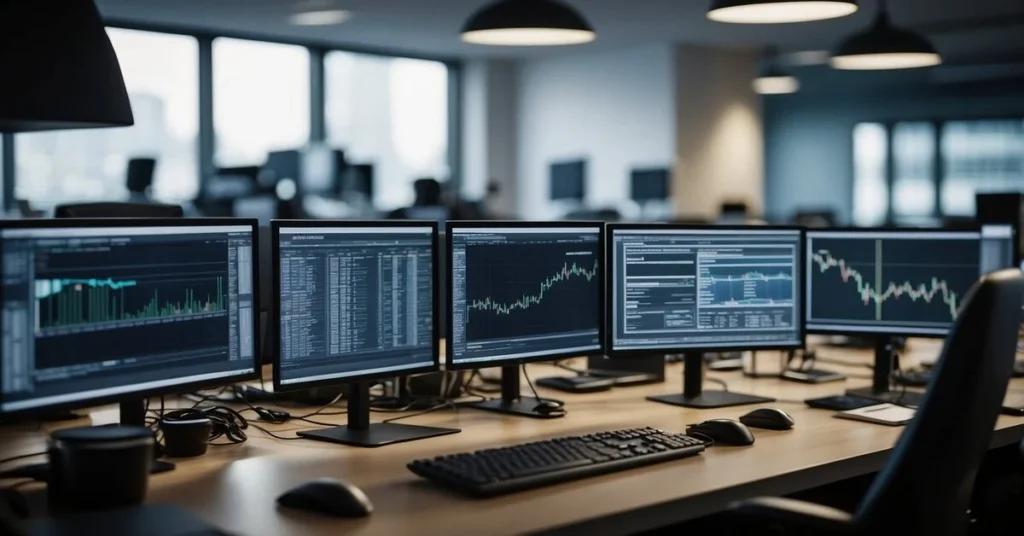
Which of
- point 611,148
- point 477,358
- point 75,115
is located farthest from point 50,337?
point 611,148

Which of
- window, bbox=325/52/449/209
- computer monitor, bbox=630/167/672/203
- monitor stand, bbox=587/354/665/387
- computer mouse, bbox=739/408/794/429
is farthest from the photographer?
window, bbox=325/52/449/209

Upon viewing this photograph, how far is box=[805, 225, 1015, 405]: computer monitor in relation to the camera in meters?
3.02

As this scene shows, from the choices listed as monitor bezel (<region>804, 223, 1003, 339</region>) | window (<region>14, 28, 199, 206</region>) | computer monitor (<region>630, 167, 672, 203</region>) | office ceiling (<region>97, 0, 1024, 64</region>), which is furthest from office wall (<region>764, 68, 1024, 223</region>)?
monitor bezel (<region>804, 223, 1003, 339</region>)

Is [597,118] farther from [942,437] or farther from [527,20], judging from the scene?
[942,437]

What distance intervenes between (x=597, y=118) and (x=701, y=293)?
28.5 feet

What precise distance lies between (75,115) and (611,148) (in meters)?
9.15

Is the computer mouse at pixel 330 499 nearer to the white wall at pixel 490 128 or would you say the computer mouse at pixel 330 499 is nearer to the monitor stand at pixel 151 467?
the monitor stand at pixel 151 467

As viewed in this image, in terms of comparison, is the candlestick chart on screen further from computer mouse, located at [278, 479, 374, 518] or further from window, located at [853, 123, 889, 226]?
window, located at [853, 123, 889, 226]

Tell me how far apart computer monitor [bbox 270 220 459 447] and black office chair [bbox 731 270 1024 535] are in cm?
89

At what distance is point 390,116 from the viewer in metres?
11.2

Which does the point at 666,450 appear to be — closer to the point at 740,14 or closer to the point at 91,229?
the point at 91,229

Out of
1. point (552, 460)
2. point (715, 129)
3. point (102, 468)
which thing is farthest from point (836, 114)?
point (102, 468)

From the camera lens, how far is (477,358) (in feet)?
8.41

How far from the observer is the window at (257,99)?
9.75 m
